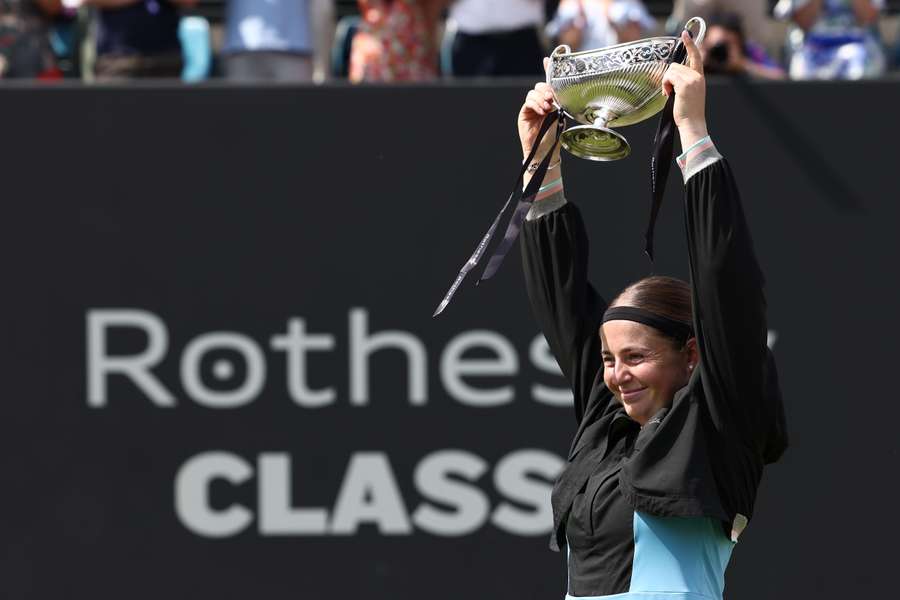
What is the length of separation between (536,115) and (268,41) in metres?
2.74

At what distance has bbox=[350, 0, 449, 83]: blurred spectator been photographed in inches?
214

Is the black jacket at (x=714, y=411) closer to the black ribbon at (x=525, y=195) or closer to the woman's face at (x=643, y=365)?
the woman's face at (x=643, y=365)

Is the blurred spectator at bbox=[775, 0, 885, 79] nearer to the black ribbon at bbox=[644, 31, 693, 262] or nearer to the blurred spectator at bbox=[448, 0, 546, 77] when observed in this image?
the blurred spectator at bbox=[448, 0, 546, 77]

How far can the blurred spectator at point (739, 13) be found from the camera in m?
5.65

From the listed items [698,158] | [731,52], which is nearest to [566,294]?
[698,158]

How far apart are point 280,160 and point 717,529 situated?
272cm

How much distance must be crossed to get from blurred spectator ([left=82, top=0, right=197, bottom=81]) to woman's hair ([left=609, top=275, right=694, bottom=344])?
3.06 meters

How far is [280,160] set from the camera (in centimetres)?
509

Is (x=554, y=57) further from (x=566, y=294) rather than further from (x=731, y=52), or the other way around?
(x=731, y=52)

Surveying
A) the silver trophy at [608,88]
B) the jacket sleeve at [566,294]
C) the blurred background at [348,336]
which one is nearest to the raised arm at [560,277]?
the jacket sleeve at [566,294]

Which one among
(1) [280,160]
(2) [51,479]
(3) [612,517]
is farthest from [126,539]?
(3) [612,517]

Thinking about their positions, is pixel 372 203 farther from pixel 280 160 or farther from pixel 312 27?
pixel 312 27

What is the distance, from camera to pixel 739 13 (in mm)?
5680

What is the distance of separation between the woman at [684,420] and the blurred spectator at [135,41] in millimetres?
2936
